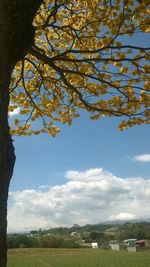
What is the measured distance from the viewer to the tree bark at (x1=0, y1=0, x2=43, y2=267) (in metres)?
4.55

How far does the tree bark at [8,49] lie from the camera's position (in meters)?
4.55

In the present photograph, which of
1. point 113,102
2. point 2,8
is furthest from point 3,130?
point 113,102

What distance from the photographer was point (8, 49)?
4.96 metres

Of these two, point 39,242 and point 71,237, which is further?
point 71,237

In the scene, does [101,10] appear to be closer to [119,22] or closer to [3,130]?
[119,22]

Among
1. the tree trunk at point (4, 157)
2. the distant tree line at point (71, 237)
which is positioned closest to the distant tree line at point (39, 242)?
the distant tree line at point (71, 237)

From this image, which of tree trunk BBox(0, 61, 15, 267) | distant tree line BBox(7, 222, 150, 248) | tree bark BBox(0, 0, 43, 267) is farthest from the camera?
distant tree line BBox(7, 222, 150, 248)

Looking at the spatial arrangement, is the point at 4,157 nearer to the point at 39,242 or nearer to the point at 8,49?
the point at 8,49

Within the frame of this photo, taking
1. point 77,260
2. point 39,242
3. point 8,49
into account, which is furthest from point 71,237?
point 8,49

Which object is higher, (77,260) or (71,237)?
(71,237)

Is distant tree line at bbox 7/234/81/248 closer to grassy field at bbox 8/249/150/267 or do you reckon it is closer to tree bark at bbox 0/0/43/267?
grassy field at bbox 8/249/150/267

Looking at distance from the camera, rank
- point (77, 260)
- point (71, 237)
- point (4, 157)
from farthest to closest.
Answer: point (71, 237) < point (77, 260) < point (4, 157)

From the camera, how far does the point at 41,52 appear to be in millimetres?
7387

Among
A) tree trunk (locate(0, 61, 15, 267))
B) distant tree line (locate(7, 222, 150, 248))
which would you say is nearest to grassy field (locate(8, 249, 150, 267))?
distant tree line (locate(7, 222, 150, 248))
